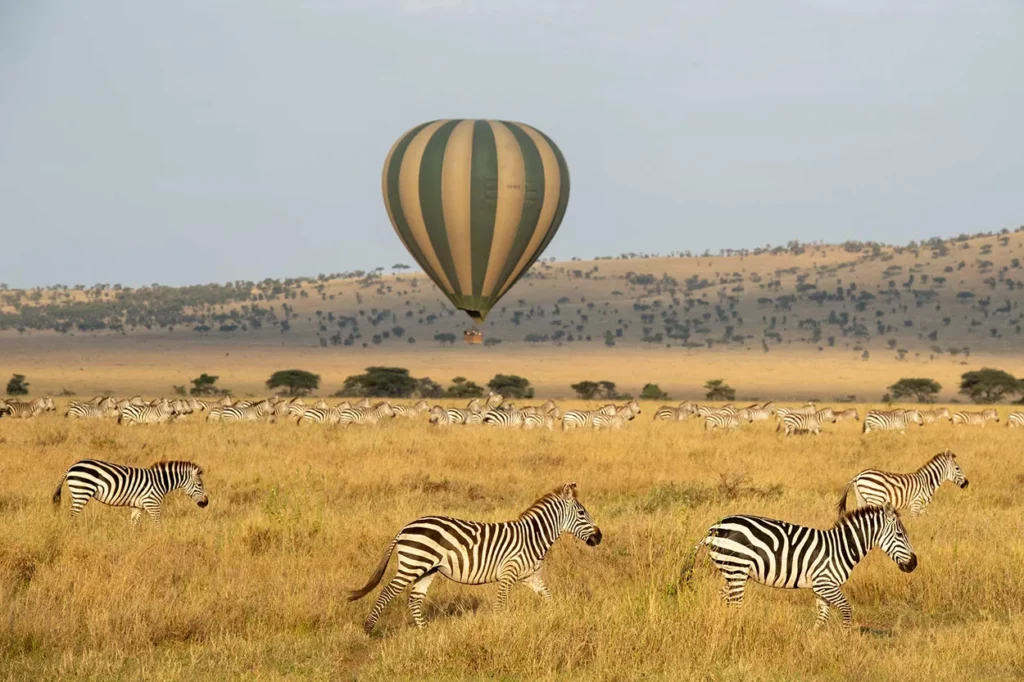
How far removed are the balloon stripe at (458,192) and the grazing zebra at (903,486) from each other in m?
10.9

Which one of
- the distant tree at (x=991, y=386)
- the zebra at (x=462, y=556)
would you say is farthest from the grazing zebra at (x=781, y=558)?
the distant tree at (x=991, y=386)

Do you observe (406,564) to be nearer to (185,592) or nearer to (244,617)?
(244,617)

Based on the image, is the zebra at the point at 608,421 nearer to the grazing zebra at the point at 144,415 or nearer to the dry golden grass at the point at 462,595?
the grazing zebra at the point at 144,415

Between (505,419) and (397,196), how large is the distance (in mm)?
8082

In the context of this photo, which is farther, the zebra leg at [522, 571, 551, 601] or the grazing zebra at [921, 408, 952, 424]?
the grazing zebra at [921, 408, 952, 424]

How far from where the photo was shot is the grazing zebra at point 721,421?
3095cm

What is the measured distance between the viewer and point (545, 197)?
81.6 ft

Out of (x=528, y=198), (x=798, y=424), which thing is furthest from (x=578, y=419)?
(x=528, y=198)

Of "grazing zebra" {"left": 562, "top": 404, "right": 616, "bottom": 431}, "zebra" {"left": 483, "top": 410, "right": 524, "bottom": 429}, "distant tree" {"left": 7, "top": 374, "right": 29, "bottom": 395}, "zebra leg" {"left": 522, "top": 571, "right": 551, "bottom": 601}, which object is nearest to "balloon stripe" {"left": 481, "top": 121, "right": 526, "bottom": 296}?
"zebra" {"left": 483, "top": 410, "right": 524, "bottom": 429}

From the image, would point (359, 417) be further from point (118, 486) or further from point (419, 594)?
point (419, 594)

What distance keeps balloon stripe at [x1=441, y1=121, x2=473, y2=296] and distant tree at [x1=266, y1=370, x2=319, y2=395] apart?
3835cm

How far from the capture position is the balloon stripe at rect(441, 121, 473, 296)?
2423cm

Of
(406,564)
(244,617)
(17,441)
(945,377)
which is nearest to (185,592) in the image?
(244,617)

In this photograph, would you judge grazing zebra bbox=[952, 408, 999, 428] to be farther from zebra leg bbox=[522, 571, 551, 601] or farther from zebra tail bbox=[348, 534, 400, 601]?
zebra tail bbox=[348, 534, 400, 601]
